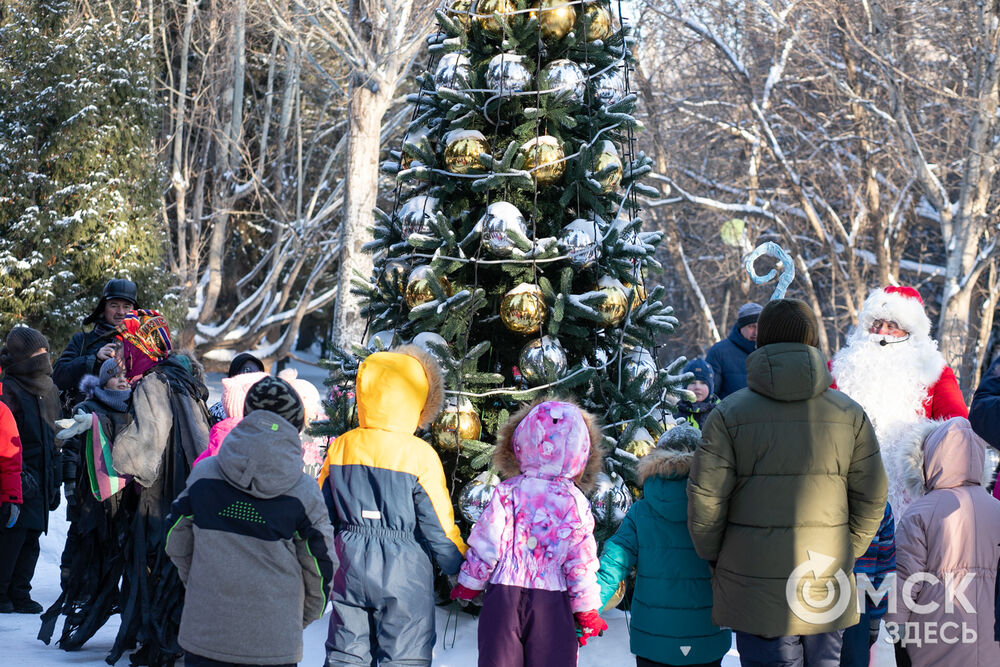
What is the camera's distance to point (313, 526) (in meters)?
3.47

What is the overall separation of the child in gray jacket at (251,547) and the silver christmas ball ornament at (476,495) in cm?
154

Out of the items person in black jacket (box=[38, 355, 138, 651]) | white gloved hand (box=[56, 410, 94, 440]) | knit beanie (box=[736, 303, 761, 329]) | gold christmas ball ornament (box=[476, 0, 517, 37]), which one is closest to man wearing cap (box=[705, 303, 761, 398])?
knit beanie (box=[736, 303, 761, 329])

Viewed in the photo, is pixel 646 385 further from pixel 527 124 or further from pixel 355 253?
pixel 355 253

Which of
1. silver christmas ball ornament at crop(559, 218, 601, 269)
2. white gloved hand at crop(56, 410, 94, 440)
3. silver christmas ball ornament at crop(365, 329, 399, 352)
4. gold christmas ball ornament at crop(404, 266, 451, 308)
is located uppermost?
silver christmas ball ornament at crop(559, 218, 601, 269)

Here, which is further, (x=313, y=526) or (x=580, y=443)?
(x=580, y=443)

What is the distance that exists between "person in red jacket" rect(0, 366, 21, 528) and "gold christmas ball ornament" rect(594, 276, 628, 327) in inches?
150

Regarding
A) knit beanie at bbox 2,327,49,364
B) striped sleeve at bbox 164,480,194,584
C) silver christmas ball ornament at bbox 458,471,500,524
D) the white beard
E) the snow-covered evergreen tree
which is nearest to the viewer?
striped sleeve at bbox 164,480,194,584

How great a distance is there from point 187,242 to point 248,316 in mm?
1966

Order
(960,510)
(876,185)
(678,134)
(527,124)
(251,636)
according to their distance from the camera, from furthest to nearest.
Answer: (678,134) < (876,185) < (527,124) < (960,510) < (251,636)

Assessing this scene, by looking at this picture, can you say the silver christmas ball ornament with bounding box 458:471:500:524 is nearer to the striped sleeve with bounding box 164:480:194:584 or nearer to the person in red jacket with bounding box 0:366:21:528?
the striped sleeve with bounding box 164:480:194:584

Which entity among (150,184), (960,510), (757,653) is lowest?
(757,653)

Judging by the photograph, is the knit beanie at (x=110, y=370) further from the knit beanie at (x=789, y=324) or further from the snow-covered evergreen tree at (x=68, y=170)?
the snow-covered evergreen tree at (x=68, y=170)

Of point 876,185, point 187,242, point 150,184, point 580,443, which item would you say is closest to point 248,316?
point 187,242

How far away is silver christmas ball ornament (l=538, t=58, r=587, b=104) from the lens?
5.50 m
